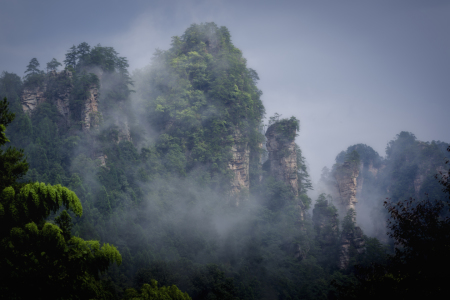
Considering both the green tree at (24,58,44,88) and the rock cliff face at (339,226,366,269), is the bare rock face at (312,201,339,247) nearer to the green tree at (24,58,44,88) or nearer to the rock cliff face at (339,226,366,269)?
the rock cliff face at (339,226,366,269)

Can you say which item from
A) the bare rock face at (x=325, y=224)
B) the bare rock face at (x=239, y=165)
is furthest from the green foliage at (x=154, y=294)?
the bare rock face at (x=325, y=224)

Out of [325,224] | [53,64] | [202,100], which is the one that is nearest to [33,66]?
[53,64]

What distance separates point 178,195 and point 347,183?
99.5 feet

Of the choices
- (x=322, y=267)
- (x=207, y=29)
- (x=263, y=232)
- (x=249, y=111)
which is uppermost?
(x=207, y=29)

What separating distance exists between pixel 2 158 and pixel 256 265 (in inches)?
1066

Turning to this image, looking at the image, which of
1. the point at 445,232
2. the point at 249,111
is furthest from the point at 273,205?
the point at 445,232

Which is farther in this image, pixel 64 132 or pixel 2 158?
pixel 64 132

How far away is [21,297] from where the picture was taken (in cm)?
757

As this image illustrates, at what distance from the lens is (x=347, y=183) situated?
48.4 metres

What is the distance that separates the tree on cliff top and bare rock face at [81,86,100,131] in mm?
24487

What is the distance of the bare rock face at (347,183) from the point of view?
48.1 meters

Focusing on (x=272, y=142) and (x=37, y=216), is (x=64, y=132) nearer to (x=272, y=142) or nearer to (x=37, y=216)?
(x=37, y=216)

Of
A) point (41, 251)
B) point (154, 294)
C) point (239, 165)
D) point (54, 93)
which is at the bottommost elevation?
point (154, 294)

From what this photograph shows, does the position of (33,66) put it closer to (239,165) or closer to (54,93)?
(54,93)
